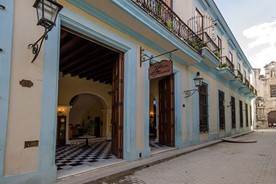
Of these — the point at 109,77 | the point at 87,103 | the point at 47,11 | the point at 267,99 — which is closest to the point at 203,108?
the point at 109,77

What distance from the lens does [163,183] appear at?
434 centimetres

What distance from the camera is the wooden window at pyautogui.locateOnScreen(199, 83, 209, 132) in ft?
34.6

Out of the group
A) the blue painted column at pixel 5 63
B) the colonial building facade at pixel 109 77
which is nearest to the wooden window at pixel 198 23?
the colonial building facade at pixel 109 77

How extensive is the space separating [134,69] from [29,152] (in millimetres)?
3645

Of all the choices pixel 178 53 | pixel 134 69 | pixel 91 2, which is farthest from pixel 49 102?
pixel 178 53

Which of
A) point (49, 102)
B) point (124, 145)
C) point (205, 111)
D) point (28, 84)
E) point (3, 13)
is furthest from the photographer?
point (205, 111)

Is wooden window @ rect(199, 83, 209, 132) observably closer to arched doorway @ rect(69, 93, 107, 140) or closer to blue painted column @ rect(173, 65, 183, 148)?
blue painted column @ rect(173, 65, 183, 148)

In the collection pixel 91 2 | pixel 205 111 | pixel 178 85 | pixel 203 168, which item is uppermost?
pixel 91 2

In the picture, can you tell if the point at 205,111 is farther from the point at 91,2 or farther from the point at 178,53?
the point at 91,2

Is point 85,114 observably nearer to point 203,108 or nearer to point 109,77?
point 109,77

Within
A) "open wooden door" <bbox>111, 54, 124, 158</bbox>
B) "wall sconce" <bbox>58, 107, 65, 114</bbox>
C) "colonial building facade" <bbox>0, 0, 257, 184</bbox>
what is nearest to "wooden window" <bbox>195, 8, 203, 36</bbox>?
"colonial building facade" <bbox>0, 0, 257, 184</bbox>

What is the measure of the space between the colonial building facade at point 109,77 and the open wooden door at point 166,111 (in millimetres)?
39

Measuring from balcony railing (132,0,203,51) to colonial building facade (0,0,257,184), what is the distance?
4 centimetres

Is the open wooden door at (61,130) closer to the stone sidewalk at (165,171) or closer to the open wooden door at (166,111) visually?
the open wooden door at (166,111)
